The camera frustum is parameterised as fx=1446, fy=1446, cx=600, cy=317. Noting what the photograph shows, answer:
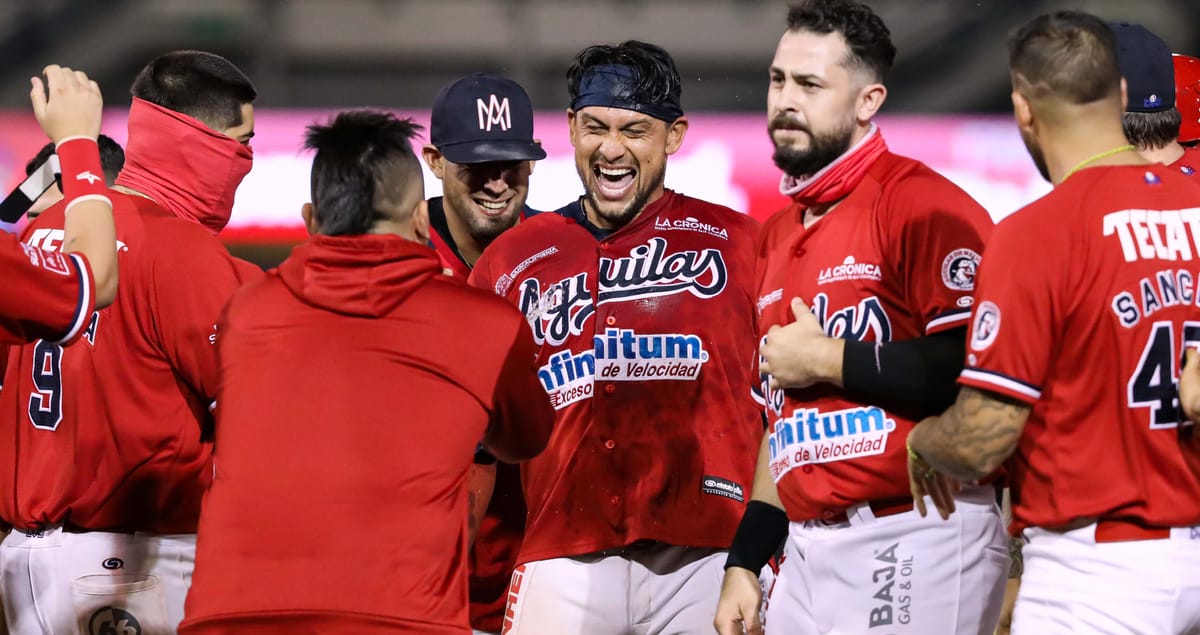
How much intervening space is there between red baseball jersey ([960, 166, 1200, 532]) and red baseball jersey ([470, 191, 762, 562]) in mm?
1275

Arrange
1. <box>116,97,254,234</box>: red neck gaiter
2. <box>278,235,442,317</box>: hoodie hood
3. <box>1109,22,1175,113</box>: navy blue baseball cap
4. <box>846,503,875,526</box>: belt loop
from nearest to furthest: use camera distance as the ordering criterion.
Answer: <box>278,235,442,317</box>: hoodie hood → <box>846,503,875,526</box>: belt loop → <box>1109,22,1175,113</box>: navy blue baseball cap → <box>116,97,254,234</box>: red neck gaiter

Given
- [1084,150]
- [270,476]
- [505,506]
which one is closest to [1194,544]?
[1084,150]

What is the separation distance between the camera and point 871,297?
3490 mm

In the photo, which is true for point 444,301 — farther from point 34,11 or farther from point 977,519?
point 34,11

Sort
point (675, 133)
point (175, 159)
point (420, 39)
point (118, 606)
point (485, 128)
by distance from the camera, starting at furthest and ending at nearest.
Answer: point (420, 39), point (485, 128), point (675, 133), point (175, 159), point (118, 606)

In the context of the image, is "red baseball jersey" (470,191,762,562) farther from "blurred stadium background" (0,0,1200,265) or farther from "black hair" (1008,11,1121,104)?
"blurred stadium background" (0,0,1200,265)

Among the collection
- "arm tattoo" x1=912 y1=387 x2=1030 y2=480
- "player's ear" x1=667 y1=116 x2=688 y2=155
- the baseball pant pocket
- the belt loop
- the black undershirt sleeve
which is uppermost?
"player's ear" x1=667 y1=116 x2=688 y2=155

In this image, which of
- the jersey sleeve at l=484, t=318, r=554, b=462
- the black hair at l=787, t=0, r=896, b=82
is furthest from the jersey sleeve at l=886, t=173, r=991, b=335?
the jersey sleeve at l=484, t=318, r=554, b=462

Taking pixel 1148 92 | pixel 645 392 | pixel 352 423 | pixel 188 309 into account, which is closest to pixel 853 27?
pixel 1148 92

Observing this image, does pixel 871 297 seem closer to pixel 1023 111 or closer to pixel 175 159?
pixel 1023 111

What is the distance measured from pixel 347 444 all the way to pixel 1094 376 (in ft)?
5.21

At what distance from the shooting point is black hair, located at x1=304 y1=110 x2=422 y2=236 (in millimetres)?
3217

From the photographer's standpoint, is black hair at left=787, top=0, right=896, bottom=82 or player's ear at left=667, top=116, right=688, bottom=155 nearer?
black hair at left=787, top=0, right=896, bottom=82

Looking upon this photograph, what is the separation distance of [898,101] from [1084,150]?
29.4ft
